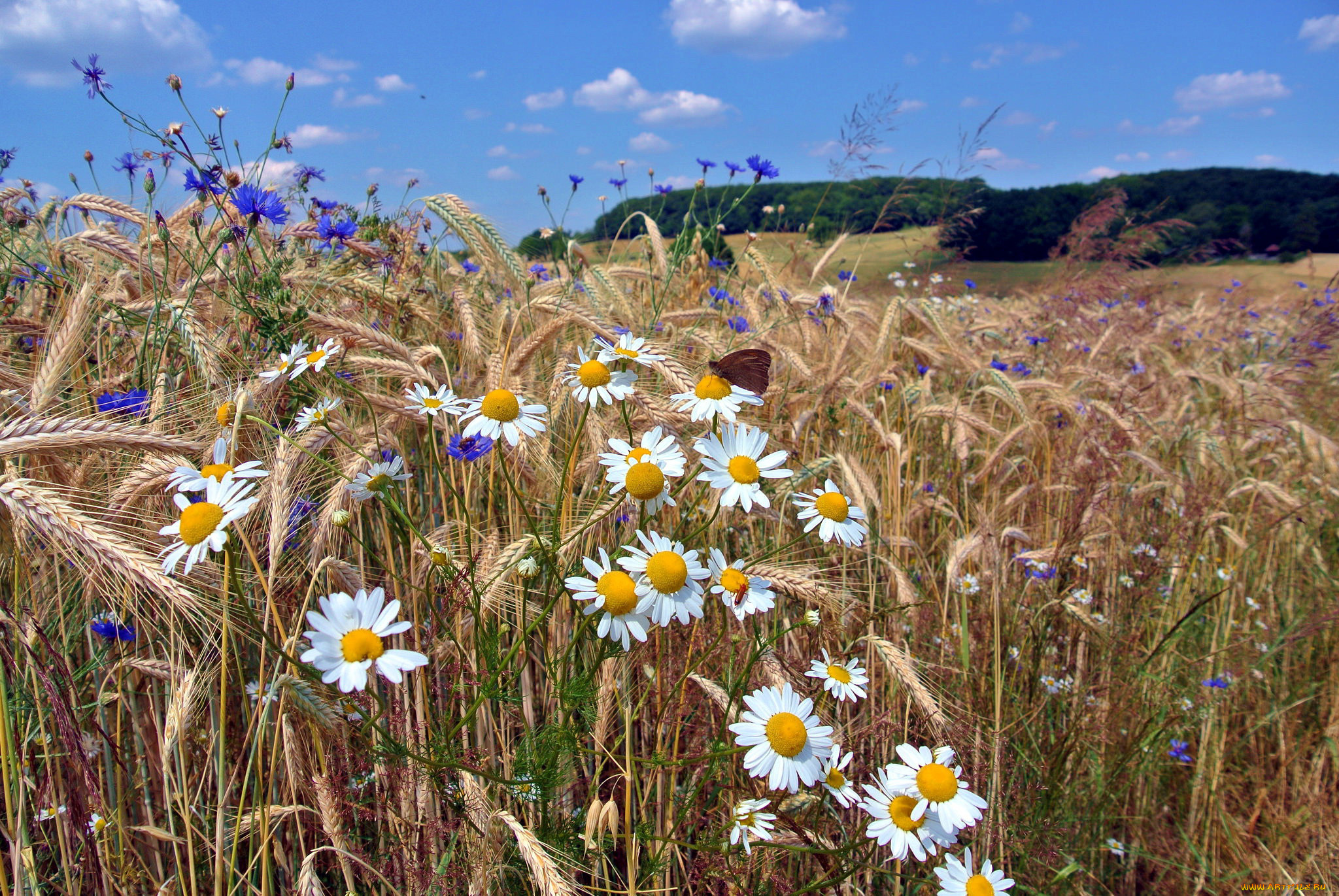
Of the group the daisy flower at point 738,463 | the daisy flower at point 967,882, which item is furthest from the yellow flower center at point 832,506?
the daisy flower at point 967,882

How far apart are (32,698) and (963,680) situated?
8.02 ft

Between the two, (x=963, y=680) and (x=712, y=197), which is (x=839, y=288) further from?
(x=963, y=680)

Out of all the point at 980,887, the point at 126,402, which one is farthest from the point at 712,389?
the point at 126,402

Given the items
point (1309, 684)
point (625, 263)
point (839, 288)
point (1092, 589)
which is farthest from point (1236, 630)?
point (625, 263)

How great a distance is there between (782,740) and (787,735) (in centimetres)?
1

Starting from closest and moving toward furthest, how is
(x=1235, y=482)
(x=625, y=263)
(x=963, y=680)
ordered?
(x=963, y=680)
(x=1235, y=482)
(x=625, y=263)

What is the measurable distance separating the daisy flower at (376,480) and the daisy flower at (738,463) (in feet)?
1.91

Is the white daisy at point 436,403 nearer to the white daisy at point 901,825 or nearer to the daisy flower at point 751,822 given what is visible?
the daisy flower at point 751,822

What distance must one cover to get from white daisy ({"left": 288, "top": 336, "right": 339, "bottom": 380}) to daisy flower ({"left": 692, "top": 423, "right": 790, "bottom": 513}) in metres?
0.84

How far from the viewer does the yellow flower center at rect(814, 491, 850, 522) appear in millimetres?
1344

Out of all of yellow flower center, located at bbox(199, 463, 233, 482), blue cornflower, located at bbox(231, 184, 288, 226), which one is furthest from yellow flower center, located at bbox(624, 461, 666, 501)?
blue cornflower, located at bbox(231, 184, 288, 226)

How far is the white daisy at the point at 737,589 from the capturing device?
122 cm

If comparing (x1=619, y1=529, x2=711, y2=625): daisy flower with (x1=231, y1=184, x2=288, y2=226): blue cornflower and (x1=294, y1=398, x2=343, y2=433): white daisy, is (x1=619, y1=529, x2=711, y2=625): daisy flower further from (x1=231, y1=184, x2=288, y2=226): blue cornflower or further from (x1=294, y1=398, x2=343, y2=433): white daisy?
(x1=231, y1=184, x2=288, y2=226): blue cornflower

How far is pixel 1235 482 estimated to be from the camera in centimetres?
327
